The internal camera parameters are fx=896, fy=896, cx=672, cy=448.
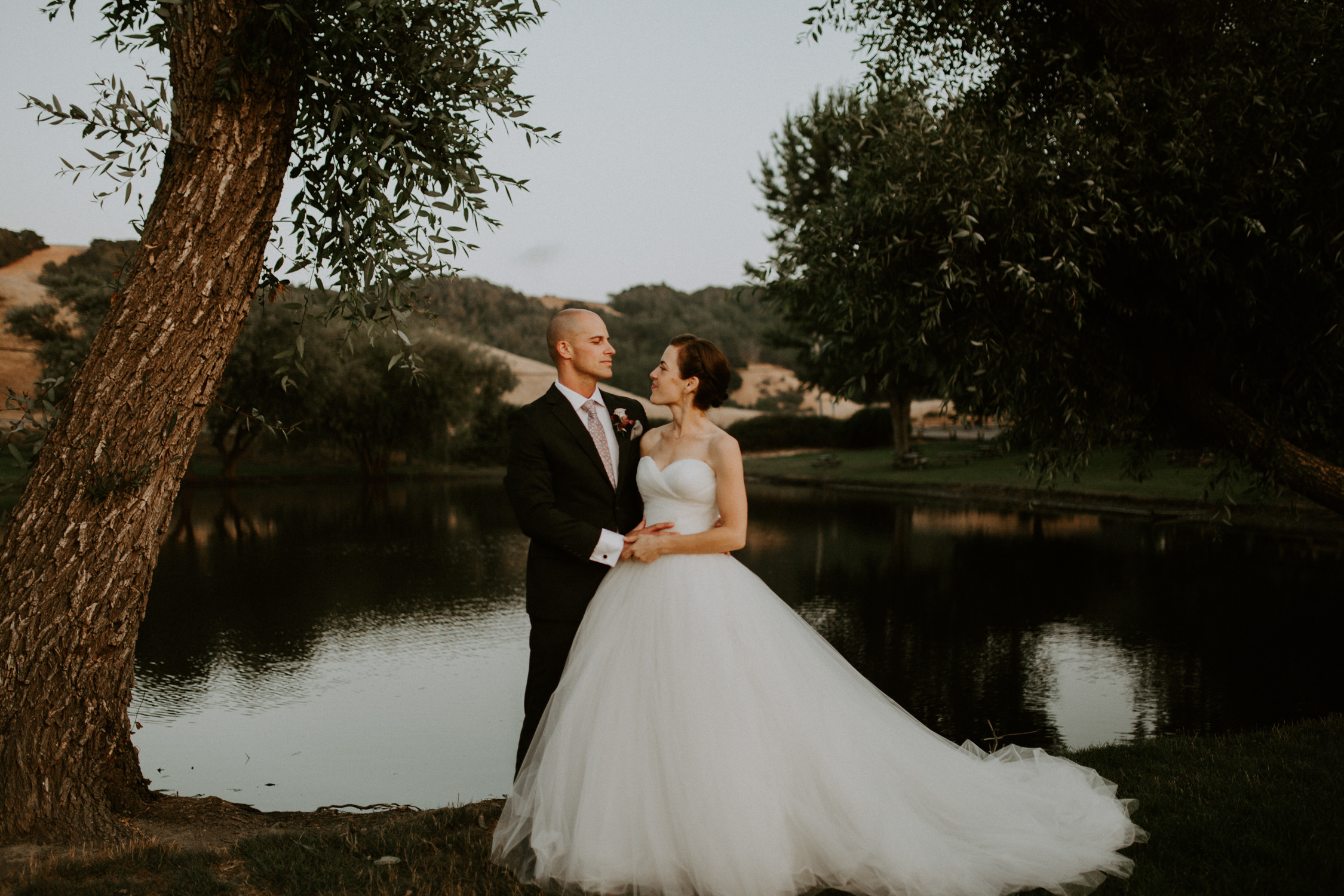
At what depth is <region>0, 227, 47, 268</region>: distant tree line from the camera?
51.2 meters

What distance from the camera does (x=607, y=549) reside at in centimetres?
418

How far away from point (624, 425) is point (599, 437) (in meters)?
0.14

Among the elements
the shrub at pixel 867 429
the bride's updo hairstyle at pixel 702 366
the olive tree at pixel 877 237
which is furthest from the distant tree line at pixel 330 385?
the bride's updo hairstyle at pixel 702 366

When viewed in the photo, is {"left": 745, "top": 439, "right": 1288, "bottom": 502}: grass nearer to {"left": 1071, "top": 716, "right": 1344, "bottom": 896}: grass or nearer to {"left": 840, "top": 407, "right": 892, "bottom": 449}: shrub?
{"left": 840, "top": 407, "right": 892, "bottom": 449}: shrub

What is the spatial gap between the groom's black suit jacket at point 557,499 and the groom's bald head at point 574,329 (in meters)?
0.26

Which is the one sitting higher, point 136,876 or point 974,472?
point 974,472

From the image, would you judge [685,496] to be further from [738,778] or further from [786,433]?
[786,433]

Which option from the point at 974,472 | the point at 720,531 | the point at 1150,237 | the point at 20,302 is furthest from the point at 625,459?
the point at 20,302

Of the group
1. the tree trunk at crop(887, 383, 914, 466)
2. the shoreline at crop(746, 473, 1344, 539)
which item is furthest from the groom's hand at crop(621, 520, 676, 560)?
the tree trunk at crop(887, 383, 914, 466)

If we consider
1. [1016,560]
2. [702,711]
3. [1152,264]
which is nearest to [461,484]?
[1016,560]

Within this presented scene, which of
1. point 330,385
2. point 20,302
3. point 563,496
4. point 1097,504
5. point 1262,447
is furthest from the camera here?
point 20,302

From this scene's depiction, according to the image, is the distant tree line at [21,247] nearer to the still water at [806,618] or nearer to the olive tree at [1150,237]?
the still water at [806,618]

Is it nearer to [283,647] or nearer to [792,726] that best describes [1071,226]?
[792,726]

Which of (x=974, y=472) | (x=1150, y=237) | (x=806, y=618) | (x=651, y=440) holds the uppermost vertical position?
(x=1150, y=237)
